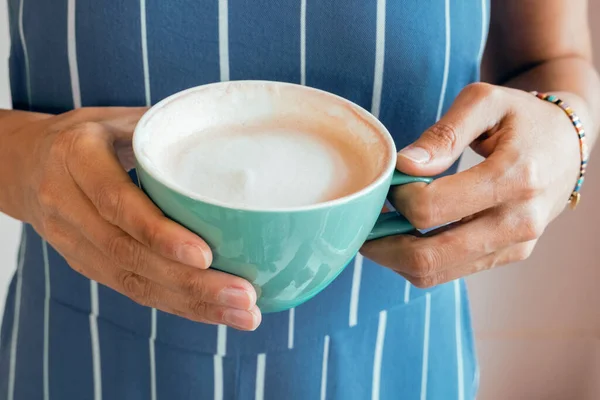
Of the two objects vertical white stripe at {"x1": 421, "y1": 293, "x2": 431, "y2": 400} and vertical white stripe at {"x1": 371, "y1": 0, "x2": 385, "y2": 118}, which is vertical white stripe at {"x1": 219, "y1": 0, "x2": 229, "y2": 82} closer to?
vertical white stripe at {"x1": 371, "y1": 0, "x2": 385, "y2": 118}

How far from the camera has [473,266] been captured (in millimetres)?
442

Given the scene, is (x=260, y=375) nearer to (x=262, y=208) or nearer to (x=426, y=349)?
(x=426, y=349)

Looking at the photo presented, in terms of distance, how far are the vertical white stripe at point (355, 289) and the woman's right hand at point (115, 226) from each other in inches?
7.3

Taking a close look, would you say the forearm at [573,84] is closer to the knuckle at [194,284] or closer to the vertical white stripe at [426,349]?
the vertical white stripe at [426,349]

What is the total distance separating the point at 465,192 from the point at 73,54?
0.31m

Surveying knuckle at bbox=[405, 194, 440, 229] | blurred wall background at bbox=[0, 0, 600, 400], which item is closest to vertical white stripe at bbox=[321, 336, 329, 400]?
knuckle at bbox=[405, 194, 440, 229]

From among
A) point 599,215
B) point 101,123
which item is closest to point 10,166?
point 101,123

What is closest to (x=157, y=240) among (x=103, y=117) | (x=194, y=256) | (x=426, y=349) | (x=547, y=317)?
(x=194, y=256)

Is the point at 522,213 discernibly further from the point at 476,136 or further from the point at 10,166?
the point at 10,166

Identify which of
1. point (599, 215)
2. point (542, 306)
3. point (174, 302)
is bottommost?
point (542, 306)

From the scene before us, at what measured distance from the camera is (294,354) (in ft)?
1.74

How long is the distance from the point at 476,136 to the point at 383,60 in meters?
0.11

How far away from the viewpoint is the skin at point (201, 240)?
339mm

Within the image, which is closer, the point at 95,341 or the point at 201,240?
the point at 201,240
